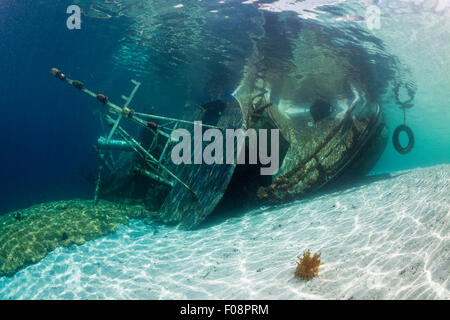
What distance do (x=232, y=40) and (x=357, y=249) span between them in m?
12.5

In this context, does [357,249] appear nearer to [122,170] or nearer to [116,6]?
[122,170]

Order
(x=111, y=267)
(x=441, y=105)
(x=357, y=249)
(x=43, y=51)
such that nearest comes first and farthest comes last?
(x=357, y=249)
(x=111, y=267)
(x=43, y=51)
(x=441, y=105)

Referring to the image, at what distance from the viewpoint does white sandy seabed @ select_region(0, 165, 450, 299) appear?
338cm

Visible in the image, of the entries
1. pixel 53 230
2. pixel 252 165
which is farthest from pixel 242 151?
pixel 53 230

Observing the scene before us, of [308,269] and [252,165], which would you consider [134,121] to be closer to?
[252,165]

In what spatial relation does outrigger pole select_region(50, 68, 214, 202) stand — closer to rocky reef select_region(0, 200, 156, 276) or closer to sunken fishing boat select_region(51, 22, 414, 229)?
sunken fishing boat select_region(51, 22, 414, 229)

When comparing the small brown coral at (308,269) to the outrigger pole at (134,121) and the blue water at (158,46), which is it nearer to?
the outrigger pole at (134,121)

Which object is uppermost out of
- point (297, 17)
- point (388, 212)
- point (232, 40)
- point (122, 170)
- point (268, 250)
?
point (297, 17)

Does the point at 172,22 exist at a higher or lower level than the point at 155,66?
higher

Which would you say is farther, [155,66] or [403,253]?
[155,66]

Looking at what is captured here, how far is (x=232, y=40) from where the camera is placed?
13.1 metres

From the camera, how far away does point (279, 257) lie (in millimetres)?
4715

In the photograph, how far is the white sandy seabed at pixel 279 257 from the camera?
338 centimetres
